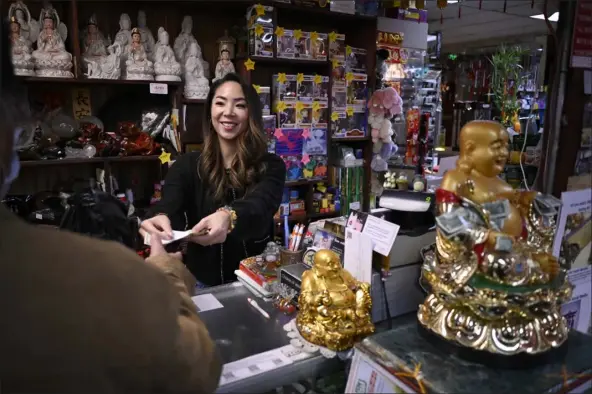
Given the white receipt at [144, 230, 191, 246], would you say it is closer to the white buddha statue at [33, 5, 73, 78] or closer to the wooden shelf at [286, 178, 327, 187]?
the white buddha statue at [33, 5, 73, 78]

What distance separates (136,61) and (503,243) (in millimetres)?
2385

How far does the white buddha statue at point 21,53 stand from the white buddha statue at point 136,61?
1.57 feet

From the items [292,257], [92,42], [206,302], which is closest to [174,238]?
[206,302]

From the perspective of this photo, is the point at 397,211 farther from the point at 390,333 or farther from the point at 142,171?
the point at 142,171

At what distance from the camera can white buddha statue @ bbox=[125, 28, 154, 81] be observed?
265cm

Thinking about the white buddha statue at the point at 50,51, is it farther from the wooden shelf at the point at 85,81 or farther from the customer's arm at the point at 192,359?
the customer's arm at the point at 192,359

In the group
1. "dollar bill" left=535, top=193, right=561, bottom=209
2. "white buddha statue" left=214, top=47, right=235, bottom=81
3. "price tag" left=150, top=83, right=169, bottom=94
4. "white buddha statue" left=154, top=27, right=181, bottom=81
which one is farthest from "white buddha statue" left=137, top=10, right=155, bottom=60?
"dollar bill" left=535, top=193, right=561, bottom=209

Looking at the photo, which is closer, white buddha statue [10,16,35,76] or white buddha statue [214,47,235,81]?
white buddha statue [10,16,35,76]

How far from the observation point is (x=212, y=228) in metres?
1.45

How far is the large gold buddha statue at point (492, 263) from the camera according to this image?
2.76ft

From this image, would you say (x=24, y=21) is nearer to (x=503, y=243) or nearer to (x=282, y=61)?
(x=282, y=61)

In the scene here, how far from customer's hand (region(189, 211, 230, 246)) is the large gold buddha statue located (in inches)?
28.4

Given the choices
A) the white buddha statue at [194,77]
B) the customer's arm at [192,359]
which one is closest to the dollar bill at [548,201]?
the customer's arm at [192,359]

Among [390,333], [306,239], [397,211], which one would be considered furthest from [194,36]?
[390,333]
